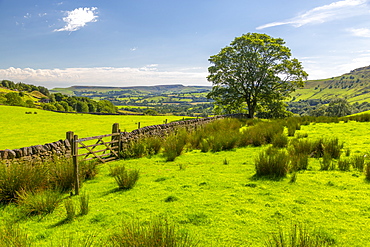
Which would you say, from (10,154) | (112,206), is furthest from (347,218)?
(10,154)

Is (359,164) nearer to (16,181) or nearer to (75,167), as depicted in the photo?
(75,167)

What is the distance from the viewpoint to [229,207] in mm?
4949

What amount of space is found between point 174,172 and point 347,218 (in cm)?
528

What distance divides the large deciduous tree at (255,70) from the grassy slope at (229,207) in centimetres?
2467

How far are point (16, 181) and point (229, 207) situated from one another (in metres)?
5.53

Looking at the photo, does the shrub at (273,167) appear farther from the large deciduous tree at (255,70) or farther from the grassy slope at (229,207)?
the large deciduous tree at (255,70)

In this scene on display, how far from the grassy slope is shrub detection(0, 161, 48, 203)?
0.57 meters

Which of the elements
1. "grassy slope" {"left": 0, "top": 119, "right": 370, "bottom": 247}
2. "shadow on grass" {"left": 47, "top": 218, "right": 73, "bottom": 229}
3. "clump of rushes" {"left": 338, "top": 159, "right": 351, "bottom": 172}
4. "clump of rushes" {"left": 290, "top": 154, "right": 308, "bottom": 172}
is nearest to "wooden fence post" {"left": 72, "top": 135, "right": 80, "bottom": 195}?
"grassy slope" {"left": 0, "top": 119, "right": 370, "bottom": 247}

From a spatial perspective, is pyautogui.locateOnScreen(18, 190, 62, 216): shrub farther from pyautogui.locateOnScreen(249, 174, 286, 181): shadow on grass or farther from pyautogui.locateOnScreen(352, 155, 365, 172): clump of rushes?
pyautogui.locateOnScreen(352, 155, 365, 172): clump of rushes

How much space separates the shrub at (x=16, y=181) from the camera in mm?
5645

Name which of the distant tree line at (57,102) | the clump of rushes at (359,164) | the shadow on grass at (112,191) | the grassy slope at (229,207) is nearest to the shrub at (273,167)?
the grassy slope at (229,207)

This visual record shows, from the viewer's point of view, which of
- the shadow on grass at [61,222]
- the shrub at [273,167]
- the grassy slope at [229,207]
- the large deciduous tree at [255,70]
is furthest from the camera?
the large deciduous tree at [255,70]

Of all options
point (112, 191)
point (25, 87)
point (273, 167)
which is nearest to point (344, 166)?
point (273, 167)

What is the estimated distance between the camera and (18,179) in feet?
18.9
